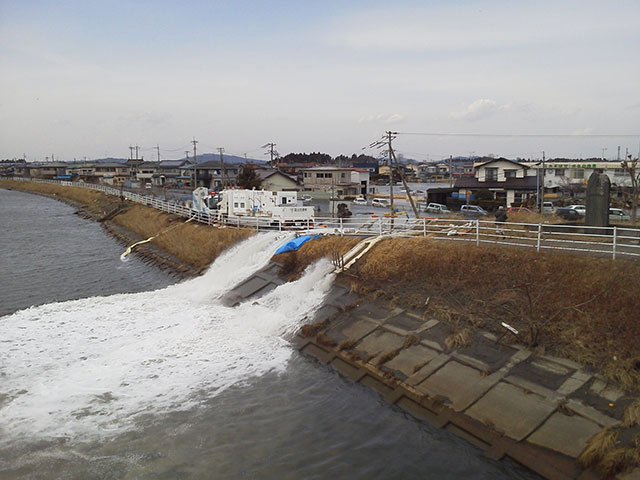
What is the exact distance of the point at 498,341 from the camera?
40.0 ft

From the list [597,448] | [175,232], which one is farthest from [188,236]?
[597,448]

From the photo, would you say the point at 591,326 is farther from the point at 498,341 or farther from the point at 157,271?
the point at 157,271

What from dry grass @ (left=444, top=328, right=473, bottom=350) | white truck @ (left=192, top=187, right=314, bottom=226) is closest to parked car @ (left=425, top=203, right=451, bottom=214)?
white truck @ (left=192, top=187, right=314, bottom=226)

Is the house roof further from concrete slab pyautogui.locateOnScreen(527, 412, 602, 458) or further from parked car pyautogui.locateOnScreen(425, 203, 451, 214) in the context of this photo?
concrete slab pyautogui.locateOnScreen(527, 412, 602, 458)

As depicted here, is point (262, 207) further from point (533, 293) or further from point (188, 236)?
A: point (533, 293)

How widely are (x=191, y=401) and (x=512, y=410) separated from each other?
25.4 feet

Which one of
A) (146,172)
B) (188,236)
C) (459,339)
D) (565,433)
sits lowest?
(565,433)

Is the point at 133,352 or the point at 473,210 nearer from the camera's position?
the point at 133,352

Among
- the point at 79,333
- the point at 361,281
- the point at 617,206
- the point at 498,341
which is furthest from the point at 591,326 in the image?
the point at 617,206

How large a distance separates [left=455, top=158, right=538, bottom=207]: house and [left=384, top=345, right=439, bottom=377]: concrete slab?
3963 cm

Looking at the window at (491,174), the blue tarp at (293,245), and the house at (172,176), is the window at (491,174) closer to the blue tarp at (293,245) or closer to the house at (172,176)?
the blue tarp at (293,245)

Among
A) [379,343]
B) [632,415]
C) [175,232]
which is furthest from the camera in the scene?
[175,232]

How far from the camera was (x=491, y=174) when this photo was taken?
52250 millimetres

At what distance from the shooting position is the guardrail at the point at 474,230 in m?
15.2
